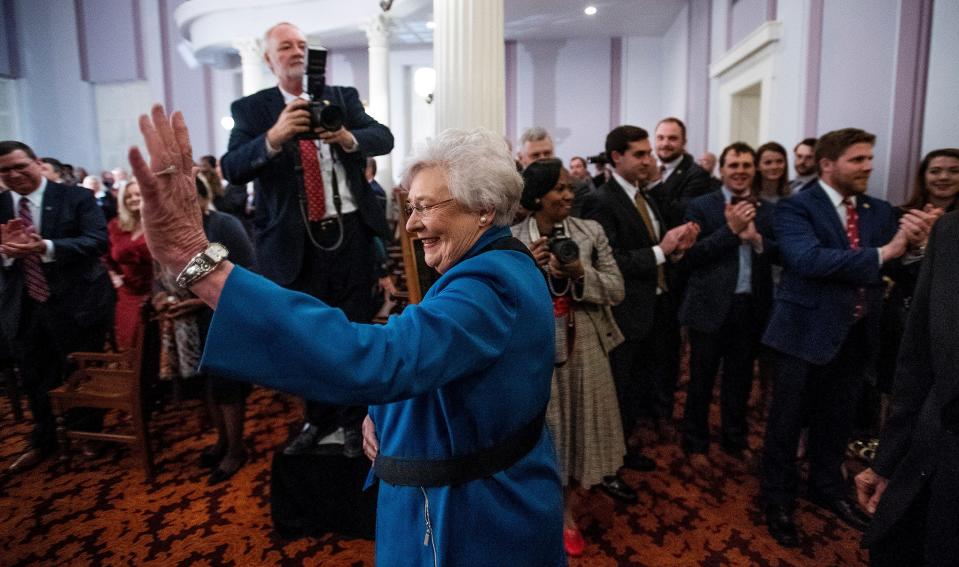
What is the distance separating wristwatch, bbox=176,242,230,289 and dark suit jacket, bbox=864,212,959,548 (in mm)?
1335

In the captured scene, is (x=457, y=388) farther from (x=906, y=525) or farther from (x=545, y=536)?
(x=906, y=525)

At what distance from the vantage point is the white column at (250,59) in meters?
9.58

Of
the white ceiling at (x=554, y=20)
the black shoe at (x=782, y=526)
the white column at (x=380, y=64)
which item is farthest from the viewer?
the white column at (x=380, y=64)

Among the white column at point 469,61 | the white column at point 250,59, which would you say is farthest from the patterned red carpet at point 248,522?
the white column at point 250,59

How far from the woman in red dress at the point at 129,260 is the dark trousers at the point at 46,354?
184 millimetres

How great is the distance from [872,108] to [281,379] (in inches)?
164

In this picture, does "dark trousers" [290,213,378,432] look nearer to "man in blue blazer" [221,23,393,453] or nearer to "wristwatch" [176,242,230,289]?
"man in blue blazer" [221,23,393,453]

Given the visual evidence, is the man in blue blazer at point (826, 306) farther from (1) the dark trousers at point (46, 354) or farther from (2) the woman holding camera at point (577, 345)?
(1) the dark trousers at point (46, 354)

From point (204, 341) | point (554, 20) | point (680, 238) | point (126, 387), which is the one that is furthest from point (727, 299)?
point (554, 20)

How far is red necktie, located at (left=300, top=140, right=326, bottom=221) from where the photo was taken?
218 centimetres

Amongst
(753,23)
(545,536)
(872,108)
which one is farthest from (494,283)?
(753,23)

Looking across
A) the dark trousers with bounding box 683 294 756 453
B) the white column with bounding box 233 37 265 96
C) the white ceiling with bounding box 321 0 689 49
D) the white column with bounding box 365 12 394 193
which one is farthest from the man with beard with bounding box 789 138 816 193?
the white column with bounding box 233 37 265 96

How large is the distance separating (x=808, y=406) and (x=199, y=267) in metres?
2.60

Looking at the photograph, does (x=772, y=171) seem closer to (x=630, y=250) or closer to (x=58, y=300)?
(x=630, y=250)
